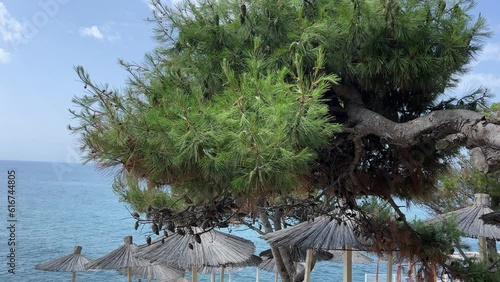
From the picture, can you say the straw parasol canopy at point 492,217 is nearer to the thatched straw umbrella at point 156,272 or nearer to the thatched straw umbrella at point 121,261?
the thatched straw umbrella at point 121,261

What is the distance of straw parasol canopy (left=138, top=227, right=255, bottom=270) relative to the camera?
478 cm

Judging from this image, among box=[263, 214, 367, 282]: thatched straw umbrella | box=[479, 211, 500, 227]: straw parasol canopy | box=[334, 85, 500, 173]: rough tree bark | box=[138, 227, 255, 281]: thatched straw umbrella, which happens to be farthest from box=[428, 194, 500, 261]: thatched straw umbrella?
box=[334, 85, 500, 173]: rough tree bark

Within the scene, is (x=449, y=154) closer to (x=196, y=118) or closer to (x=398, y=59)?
(x=398, y=59)

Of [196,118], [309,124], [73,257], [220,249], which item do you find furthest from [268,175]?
[73,257]

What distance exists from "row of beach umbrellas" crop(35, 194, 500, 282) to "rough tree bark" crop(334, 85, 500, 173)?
22.7 inches

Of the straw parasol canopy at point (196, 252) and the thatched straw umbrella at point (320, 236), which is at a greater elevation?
the thatched straw umbrella at point (320, 236)

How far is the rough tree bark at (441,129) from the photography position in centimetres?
147

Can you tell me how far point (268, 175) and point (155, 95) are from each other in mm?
638

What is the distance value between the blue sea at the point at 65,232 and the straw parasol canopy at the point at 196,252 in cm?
558

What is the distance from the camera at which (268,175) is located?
5.17 feet

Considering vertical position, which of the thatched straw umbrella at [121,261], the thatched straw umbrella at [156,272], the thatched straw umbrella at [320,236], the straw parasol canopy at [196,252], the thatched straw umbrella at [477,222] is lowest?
the thatched straw umbrella at [156,272]

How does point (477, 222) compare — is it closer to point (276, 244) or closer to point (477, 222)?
point (477, 222)

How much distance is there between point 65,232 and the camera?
2155 cm

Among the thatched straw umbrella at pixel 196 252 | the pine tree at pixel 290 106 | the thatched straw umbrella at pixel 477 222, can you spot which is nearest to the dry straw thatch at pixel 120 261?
the thatched straw umbrella at pixel 196 252
